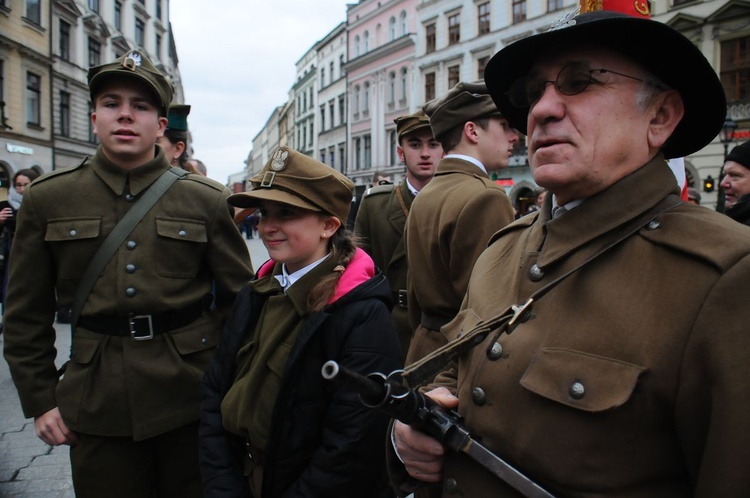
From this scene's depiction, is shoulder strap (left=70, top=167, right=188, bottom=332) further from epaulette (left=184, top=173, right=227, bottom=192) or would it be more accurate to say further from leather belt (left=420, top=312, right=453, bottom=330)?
leather belt (left=420, top=312, right=453, bottom=330)

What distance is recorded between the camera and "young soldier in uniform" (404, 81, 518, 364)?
2580 millimetres

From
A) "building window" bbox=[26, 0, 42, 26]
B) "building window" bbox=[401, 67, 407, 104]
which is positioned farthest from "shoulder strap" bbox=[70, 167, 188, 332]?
"building window" bbox=[401, 67, 407, 104]

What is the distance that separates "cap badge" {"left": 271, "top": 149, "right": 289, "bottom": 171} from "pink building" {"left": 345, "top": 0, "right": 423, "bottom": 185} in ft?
105

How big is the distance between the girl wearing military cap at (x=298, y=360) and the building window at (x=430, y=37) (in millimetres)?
32867

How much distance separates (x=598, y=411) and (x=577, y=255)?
375 mm

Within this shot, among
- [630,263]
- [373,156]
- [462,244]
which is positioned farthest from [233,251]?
[373,156]

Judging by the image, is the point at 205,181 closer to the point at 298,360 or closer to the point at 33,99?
the point at 298,360

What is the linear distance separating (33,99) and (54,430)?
2757cm

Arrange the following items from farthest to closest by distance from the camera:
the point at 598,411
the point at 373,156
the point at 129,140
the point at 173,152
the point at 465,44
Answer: the point at 373,156 < the point at 465,44 < the point at 173,152 < the point at 129,140 < the point at 598,411

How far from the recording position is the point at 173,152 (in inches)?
168

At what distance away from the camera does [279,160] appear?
233 cm

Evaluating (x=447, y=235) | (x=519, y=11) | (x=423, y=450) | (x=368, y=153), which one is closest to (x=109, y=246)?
(x=447, y=235)

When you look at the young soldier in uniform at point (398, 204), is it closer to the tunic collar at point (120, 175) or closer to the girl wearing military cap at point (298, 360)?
the girl wearing military cap at point (298, 360)

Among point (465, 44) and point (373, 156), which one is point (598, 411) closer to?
point (465, 44)
